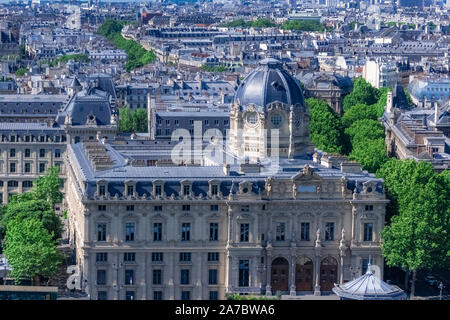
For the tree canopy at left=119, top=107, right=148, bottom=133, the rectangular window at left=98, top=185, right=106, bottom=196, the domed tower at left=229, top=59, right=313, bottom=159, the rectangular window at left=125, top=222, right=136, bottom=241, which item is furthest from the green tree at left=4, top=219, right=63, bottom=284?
the tree canopy at left=119, top=107, right=148, bottom=133

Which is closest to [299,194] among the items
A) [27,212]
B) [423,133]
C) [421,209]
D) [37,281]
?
[421,209]

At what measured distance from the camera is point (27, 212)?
3568 inches

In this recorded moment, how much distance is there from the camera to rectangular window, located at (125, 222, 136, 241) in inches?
2901

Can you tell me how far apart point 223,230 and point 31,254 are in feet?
43.7

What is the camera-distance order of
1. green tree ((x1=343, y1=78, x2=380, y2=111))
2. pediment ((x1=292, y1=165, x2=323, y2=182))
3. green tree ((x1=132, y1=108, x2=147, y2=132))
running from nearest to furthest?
1. pediment ((x1=292, y1=165, x2=323, y2=182))
2. green tree ((x1=132, y1=108, x2=147, y2=132))
3. green tree ((x1=343, y1=78, x2=380, y2=111))

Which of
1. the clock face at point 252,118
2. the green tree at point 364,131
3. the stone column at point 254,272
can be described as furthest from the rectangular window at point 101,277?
the green tree at point 364,131

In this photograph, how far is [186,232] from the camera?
74.4 meters

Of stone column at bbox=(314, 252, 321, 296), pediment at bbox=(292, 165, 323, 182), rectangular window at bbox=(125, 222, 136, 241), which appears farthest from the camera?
stone column at bbox=(314, 252, 321, 296)

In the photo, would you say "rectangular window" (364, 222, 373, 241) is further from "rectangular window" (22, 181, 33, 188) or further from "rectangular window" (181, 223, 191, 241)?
"rectangular window" (22, 181, 33, 188)

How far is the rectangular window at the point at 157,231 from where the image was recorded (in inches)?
2911

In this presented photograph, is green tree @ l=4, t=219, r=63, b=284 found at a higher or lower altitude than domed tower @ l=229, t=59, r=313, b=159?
lower

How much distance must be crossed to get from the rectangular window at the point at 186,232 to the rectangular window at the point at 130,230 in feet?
10.6

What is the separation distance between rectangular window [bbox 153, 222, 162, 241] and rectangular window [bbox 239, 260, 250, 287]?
19.1ft
